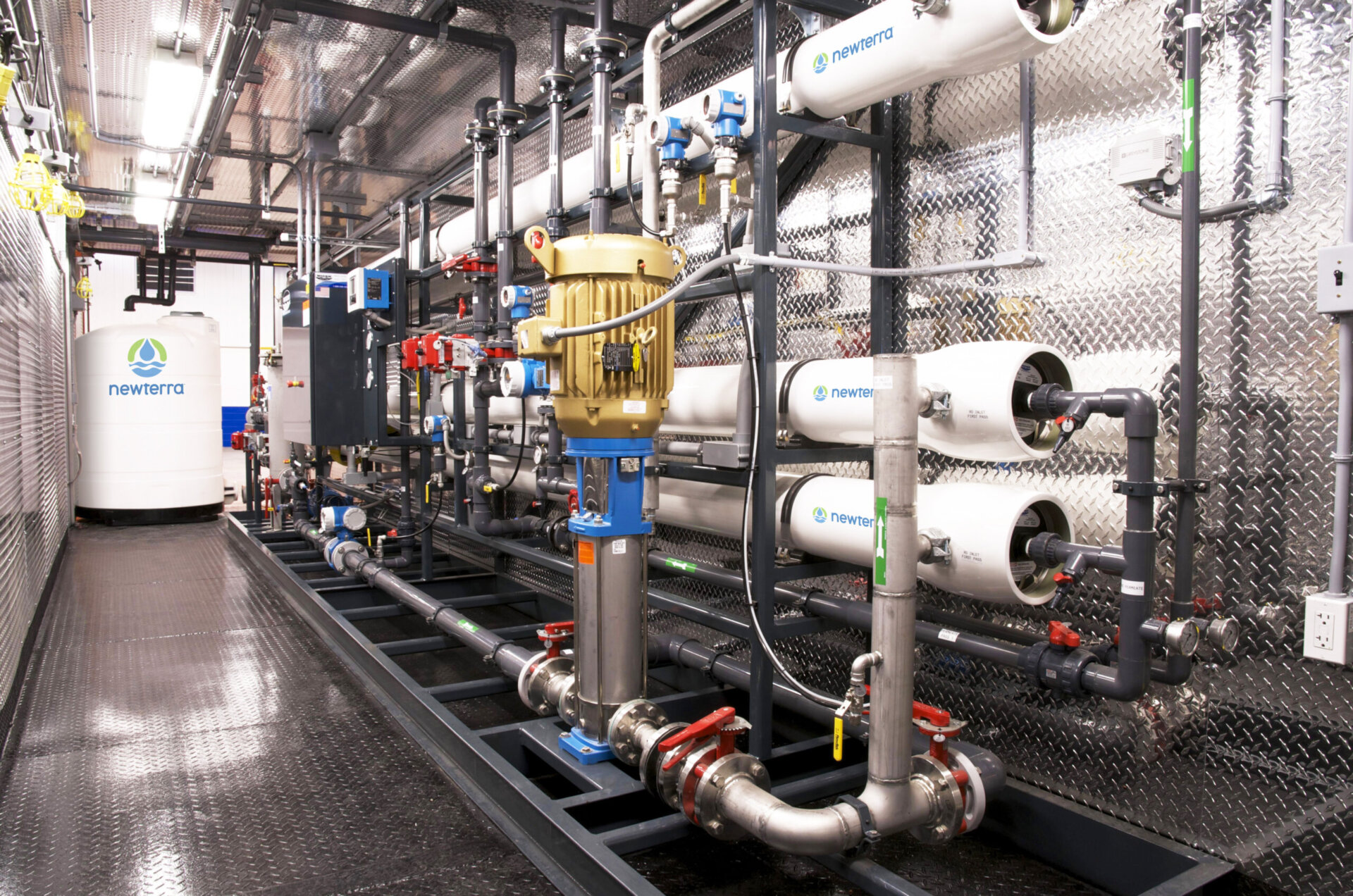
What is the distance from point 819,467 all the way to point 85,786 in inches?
109

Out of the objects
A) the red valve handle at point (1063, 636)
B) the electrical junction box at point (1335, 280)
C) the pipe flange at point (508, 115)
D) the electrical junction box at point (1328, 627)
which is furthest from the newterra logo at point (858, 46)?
the pipe flange at point (508, 115)

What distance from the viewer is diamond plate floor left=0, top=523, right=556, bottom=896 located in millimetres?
2287

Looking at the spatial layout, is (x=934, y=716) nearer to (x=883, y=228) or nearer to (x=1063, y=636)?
(x=1063, y=636)

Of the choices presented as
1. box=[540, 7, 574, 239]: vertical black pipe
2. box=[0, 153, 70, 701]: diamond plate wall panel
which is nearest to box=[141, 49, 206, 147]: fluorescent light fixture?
box=[0, 153, 70, 701]: diamond plate wall panel

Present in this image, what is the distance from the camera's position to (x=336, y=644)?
429 centimetres

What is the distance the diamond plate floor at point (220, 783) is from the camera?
229cm

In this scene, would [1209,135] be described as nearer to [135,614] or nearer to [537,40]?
[537,40]

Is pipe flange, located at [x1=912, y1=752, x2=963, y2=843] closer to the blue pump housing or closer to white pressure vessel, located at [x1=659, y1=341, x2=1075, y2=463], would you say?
white pressure vessel, located at [x1=659, y1=341, x2=1075, y2=463]

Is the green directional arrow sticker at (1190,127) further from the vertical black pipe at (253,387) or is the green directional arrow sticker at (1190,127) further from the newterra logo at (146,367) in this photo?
the newterra logo at (146,367)

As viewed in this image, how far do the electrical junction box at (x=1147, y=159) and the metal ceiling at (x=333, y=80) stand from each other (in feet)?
8.47

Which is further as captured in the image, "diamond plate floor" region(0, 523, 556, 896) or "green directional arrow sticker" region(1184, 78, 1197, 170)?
"diamond plate floor" region(0, 523, 556, 896)

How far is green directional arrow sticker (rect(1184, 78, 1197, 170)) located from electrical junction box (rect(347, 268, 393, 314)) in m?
4.43

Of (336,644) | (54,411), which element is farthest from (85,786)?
(54,411)

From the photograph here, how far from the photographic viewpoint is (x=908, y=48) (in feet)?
6.96
